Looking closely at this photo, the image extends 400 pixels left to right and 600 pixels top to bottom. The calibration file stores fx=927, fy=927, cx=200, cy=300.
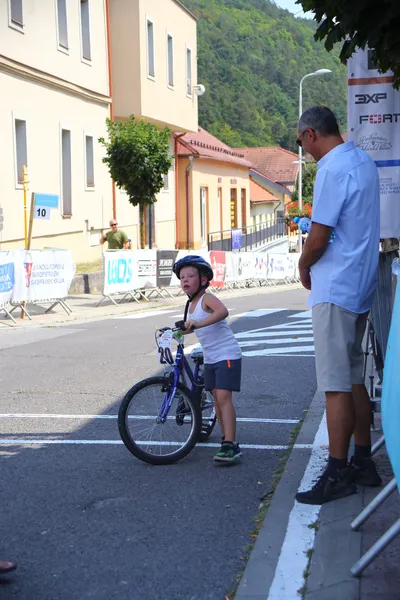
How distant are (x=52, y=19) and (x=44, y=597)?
2435cm

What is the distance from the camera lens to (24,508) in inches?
212

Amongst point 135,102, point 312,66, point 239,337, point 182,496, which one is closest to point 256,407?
point 182,496

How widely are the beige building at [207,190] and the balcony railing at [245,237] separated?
24 cm

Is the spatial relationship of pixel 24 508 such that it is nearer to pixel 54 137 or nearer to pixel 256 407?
pixel 256 407

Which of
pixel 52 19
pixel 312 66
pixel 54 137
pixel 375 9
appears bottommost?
pixel 375 9

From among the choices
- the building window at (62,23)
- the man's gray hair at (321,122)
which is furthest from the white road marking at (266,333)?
the building window at (62,23)

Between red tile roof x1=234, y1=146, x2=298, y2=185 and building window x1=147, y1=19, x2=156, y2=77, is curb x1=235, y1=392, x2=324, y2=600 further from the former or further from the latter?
red tile roof x1=234, y1=146, x2=298, y2=185

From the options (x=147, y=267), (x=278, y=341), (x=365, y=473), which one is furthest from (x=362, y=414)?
(x=147, y=267)

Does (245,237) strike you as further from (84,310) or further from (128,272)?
(84,310)

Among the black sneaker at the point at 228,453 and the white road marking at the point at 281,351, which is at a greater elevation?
the black sneaker at the point at 228,453

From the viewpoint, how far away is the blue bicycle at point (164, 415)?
6.35 m

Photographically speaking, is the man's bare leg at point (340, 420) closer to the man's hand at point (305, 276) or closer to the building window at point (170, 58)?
the man's hand at point (305, 276)

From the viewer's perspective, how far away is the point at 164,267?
2395 cm

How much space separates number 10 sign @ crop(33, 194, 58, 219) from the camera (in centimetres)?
1857
